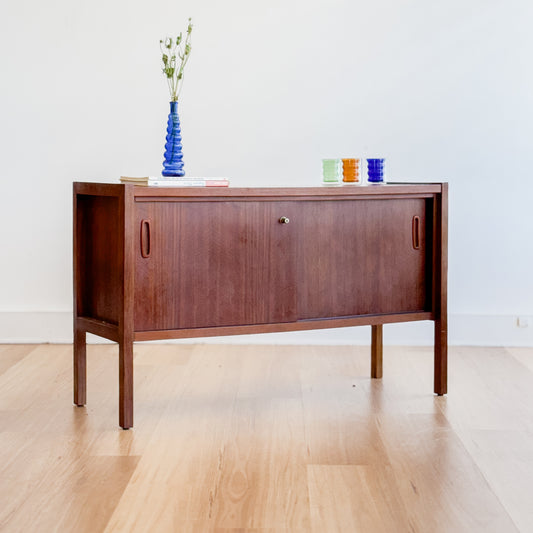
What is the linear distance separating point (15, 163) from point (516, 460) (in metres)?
2.50

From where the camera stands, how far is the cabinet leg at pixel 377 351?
3340 millimetres

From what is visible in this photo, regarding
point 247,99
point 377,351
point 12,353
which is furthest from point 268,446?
point 247,99

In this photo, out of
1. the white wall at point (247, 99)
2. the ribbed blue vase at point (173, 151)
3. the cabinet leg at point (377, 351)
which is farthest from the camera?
the white wall at point (247, 99)

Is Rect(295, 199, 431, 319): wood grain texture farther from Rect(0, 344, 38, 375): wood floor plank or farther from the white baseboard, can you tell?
Rect(0, 344, 38, 375): wood floor plank

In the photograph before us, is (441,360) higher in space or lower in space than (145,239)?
lower

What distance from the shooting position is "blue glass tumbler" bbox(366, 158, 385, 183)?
3084mm

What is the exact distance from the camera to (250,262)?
286 cm

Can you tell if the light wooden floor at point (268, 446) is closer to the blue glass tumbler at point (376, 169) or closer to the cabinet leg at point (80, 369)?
the cabinet leg at point (80, 369)

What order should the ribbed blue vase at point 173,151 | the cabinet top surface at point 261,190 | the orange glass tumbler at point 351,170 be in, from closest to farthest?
the cabinet top surface at point 261,190, the ribbed blue vase at point 173,151, the orange glass tumbler at point 351,170

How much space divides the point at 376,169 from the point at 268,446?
105 centimetres

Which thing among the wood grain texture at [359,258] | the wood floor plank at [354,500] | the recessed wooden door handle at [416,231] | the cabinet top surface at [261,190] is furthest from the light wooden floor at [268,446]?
the cabinet top surface at [261,190]

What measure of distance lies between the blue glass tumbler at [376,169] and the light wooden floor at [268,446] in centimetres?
73

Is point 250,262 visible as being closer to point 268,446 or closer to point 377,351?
point 268,446

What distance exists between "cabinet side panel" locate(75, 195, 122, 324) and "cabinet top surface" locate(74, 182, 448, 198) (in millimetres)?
41
